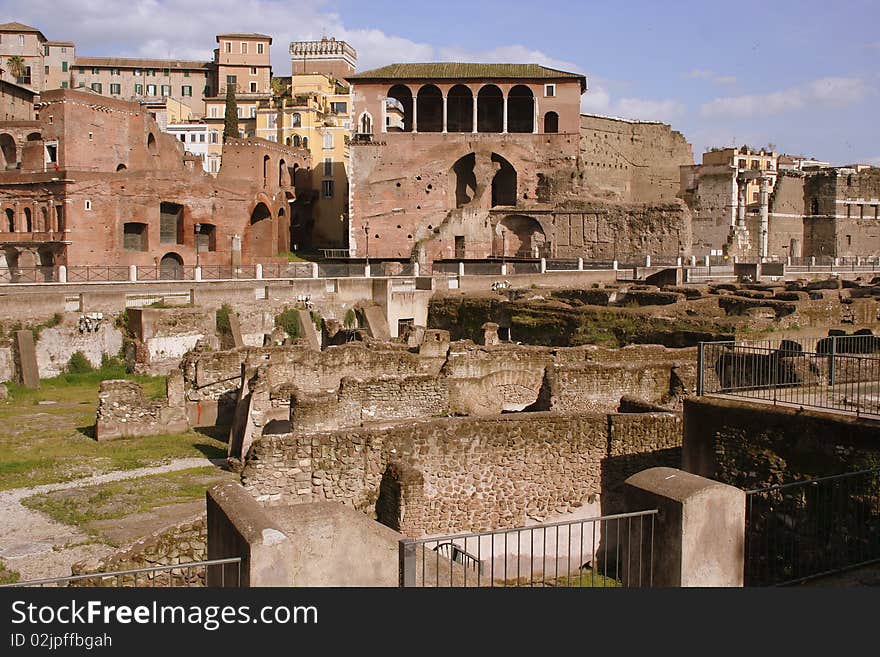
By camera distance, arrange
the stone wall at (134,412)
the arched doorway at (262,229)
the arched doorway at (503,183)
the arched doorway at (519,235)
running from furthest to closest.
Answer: the arched doorway at (503,183) < the arched doorway at (262,229) < the arched doorway at (519,235) < the stone wall at (134,412)

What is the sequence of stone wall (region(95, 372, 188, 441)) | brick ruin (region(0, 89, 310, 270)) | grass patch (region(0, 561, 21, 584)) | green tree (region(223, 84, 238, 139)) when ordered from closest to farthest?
grass patch (region(0, 561, 21, 584))
stone wall (region(95, 372, 188, 441))
brick ruin (region(0, 89, 310, 270))
green tree (region(223, 84, 238, 139))

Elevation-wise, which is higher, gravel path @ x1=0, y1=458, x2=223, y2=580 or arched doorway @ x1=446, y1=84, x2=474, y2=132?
arched doorway @ x1=446, y1=84, x2=474, y2=132

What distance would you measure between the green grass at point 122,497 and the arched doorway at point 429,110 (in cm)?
5061

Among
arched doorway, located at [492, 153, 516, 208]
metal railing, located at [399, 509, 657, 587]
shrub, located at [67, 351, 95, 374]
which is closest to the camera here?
metal railing, located at [399, 509, 657, 587]

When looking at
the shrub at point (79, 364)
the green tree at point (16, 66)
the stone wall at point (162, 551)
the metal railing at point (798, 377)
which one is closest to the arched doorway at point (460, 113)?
the shrub at point (79, 364)

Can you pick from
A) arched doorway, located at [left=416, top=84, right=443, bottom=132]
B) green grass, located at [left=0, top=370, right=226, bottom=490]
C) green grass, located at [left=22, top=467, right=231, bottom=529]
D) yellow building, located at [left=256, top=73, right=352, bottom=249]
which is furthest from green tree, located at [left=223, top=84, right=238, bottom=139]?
green grass, located at [left=22, top=467, right=231, bottom=529]

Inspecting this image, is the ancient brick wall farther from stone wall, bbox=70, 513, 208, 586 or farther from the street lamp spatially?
stone wall, bbox=70, 513, 208, 586

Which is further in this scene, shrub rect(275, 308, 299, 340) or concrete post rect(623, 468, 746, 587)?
shrub rect(275, 308, 299, 340)

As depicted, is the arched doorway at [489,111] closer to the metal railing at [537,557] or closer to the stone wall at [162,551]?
the metal railing at [537,557]

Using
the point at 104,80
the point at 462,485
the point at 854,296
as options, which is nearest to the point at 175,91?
the point at 104,80

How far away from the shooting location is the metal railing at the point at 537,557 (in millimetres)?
6816

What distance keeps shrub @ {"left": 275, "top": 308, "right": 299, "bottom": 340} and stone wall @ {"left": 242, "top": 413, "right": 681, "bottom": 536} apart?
23.0 metres

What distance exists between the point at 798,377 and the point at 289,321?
24627 mm

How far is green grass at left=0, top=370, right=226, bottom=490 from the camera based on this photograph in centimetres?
1716
